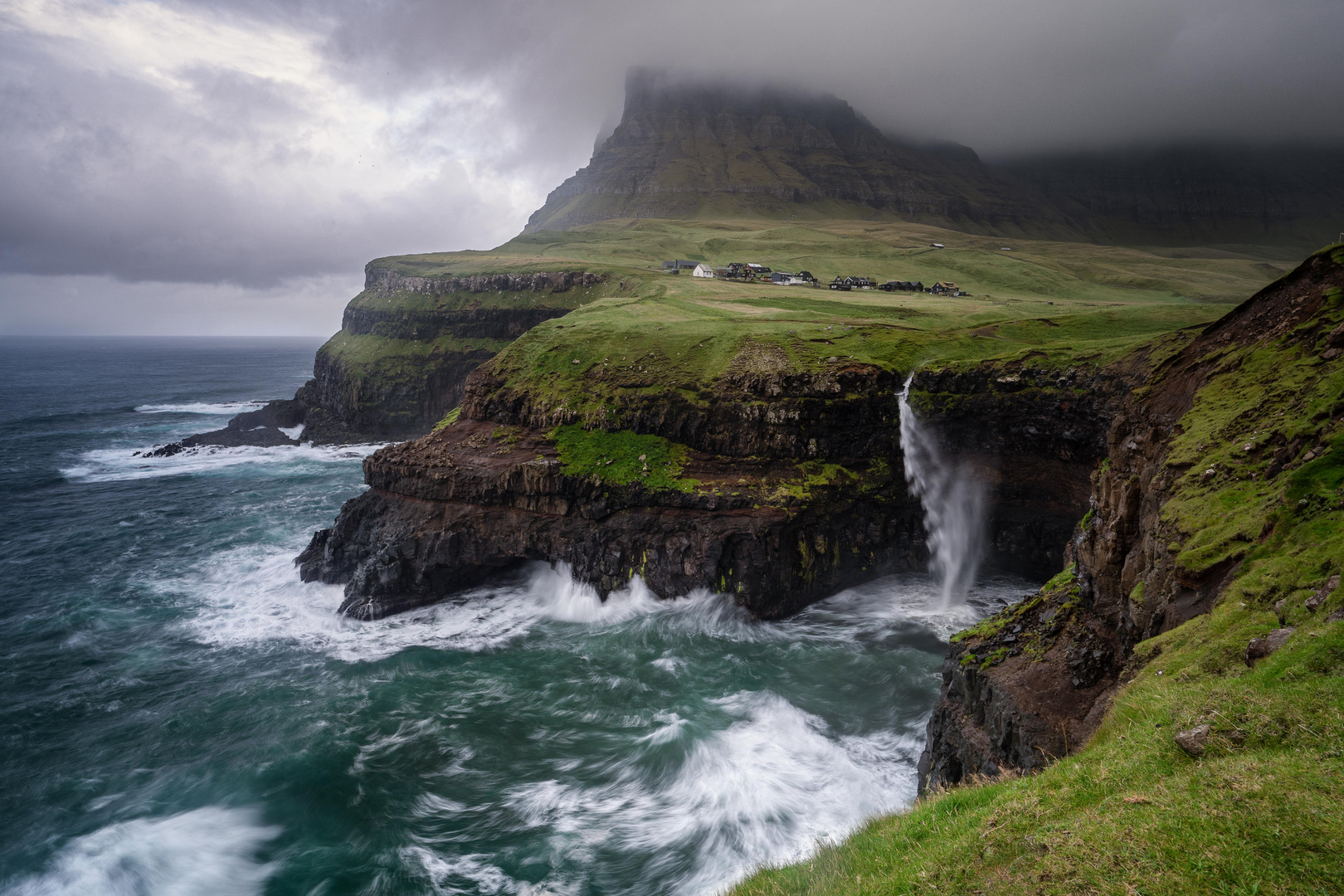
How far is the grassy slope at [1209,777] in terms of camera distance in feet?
21.8

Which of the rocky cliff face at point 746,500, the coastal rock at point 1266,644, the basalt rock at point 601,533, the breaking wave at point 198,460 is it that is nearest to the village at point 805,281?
the rocky cliff face at point 746,500

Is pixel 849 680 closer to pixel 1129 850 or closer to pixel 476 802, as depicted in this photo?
pixel 476 802

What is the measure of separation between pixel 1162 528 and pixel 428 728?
28634 millimetres

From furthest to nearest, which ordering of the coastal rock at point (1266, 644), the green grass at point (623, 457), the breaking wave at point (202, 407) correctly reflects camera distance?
the breaking wave at point (202, 407) < the green grass at point (623, 457) < the coastal rock at point (1266, 644)

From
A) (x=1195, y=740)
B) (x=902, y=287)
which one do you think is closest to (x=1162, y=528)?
(x=1195, y=740)

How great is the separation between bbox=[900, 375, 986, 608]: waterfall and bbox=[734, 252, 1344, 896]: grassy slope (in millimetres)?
26329

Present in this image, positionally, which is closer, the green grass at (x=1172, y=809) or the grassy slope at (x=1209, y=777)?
the green grass at (x=1172, y=809)

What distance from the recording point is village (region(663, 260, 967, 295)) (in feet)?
295

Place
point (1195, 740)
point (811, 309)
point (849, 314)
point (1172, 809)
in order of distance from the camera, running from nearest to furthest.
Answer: point (1172, 809) → point (1195, 740) → point (849, 314) → point (811, 309)

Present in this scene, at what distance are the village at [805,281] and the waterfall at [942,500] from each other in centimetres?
5234

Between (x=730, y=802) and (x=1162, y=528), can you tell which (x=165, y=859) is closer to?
(x=730, y=802)

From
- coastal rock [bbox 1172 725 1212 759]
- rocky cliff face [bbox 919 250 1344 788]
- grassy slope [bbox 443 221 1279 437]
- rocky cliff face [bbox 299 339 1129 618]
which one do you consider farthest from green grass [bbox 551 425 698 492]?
coastal rock [bbox 1172 725 1212 759]

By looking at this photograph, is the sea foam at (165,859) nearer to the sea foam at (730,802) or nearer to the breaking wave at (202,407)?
the sea foam at (730,802)

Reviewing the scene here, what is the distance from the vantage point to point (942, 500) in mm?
41625
